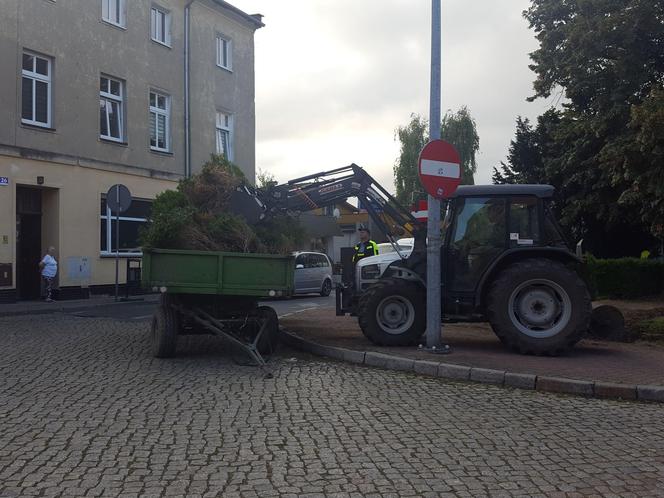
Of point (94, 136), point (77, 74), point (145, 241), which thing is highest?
point (77, 74)

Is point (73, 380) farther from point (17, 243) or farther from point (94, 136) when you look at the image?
point (94, 136)

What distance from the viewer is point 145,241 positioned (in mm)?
9008

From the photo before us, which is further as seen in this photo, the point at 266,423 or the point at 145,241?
the point at 145,241

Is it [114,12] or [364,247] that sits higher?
[114,12]

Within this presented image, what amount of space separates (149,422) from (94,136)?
634 inches

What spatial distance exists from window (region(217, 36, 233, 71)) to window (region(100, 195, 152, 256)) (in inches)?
283

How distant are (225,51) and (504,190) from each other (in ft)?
63.9

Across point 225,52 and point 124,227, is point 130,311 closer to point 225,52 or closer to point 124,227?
point 124,227

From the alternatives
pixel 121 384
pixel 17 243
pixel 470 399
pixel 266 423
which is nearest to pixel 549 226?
pixel 470 399

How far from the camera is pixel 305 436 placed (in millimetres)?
5301

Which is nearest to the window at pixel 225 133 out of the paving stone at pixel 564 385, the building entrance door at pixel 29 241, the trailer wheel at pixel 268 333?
the building entrance door at pixel 29 241

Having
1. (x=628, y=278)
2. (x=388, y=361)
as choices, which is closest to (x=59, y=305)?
(x=388, y=361)

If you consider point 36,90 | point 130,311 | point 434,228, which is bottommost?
point 130,311

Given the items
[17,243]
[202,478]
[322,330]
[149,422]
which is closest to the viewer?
[202,478]
